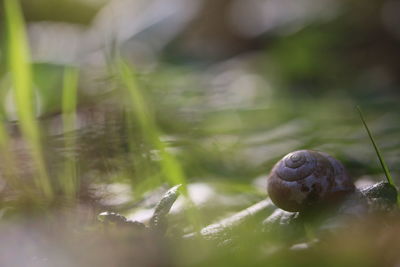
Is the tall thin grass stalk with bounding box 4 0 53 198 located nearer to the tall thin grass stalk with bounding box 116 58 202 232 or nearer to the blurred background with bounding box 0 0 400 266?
the blurred background with bounding box 0 0 400 266

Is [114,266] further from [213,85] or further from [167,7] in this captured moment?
[167,7]

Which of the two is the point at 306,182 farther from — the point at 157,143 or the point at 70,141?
the point at 70,141

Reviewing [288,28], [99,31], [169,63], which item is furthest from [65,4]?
[288,28]

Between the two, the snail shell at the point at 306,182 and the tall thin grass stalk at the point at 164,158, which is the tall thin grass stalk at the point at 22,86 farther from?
the snail shell at the point at 306,182

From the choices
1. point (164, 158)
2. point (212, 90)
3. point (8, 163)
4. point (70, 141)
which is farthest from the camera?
point (212, 90)

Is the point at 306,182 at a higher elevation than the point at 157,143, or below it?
below

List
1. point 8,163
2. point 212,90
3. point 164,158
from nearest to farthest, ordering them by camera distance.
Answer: point 164,158 → point 8,163 → point 212,90

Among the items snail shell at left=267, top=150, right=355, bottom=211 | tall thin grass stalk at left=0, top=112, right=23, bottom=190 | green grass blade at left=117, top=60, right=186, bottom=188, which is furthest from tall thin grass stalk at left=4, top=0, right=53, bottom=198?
snail shell at left=267, top=150, right=355, bottom=211

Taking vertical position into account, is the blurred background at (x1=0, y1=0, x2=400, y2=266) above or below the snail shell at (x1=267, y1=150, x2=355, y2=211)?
above

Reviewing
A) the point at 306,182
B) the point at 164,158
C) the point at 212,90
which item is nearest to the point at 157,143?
the point at 164,158
